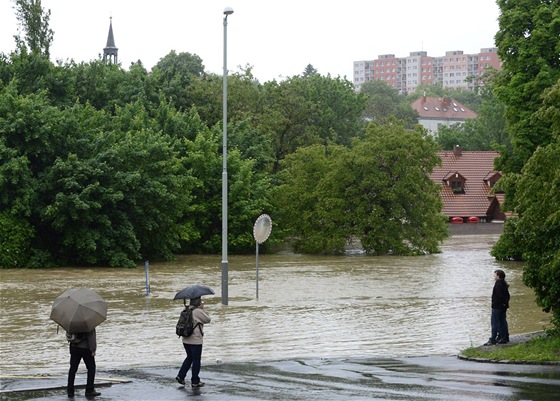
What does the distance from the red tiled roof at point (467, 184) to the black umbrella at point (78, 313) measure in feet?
221

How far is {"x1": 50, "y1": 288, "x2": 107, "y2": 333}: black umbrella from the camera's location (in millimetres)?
13961

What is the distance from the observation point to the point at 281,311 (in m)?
28.6

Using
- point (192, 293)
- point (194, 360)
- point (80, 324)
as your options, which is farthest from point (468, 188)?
point (80, 324)

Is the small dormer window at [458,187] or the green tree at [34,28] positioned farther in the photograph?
the small dormer window at [458,187]

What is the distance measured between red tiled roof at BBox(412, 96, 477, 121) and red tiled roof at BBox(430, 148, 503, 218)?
107m

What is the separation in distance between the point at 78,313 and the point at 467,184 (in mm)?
71002

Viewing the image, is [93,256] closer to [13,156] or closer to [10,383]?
[13,156]

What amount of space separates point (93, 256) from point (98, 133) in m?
6.97

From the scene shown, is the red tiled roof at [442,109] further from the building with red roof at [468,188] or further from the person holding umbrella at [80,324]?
the person holding umbrella at [80,324]

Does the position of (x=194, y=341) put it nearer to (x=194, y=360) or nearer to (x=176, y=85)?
(x=194, y=360)

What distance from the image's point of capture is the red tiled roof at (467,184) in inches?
3189

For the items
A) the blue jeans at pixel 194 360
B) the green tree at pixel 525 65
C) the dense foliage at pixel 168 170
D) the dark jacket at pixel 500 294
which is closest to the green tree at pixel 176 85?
the dense foliage at pixel 168 170

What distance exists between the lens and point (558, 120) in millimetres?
18453

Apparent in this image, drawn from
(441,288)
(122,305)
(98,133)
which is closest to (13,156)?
(98,133)
